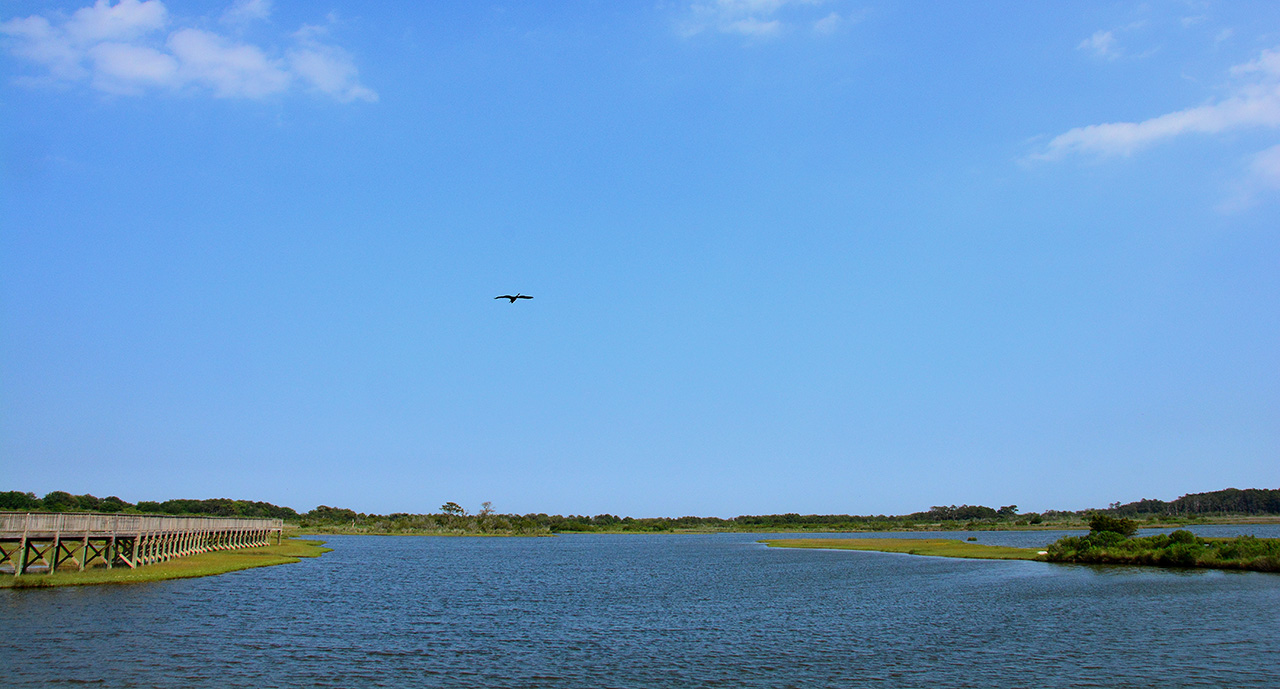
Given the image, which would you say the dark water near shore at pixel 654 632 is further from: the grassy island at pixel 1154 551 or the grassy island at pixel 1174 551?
the grassy island at pixel 1154 551

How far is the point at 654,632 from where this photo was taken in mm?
38625

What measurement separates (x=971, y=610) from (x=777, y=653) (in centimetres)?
1838

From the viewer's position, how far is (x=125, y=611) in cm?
4000

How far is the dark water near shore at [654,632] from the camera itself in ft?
92.1

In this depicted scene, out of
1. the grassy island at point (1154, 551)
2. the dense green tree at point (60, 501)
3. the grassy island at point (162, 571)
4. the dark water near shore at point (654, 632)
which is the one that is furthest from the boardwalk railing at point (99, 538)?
the dense green tree at point (60, 501)

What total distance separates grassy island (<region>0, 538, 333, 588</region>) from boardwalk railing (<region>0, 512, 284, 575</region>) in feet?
3.74

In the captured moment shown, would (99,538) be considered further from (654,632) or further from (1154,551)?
(1154,551)

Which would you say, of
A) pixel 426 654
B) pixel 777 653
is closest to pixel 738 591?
pixel 777 653

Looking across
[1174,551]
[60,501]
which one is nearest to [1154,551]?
[1174,551]

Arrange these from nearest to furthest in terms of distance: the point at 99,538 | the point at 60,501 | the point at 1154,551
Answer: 1. the point at 99,538
2. the point at 1154,551
3. the point at 60,501

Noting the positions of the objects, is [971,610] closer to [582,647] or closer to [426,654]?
[582,647]

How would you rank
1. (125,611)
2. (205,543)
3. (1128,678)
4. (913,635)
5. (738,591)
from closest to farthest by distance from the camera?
1. (1128,678)
2. (913,635)
3. (125,611)
4. (738,591)
5. (205,543)

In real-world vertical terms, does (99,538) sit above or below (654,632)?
above

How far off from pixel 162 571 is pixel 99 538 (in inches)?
224
